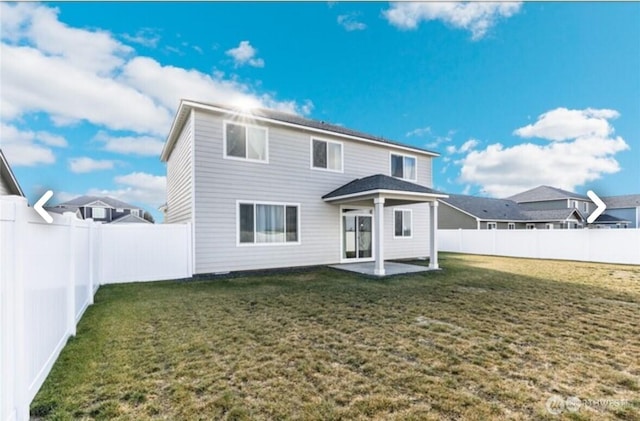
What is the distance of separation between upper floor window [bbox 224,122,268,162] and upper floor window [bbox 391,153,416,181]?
6.28 meters

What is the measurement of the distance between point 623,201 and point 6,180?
5840 centimetres

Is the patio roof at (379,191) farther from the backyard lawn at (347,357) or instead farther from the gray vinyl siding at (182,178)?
the gray vinyl siding at (182,178)

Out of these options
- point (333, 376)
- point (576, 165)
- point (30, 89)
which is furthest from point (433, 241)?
point (576, 165)

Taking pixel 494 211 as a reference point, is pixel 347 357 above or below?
below

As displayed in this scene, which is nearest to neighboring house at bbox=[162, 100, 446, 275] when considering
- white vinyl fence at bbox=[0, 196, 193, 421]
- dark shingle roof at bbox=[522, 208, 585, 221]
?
white vinyl fence at bbox=[0, 196, 193, 421]

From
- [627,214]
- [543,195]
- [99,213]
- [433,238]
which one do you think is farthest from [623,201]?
[99,213]

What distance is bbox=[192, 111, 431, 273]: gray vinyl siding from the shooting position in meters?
9.32

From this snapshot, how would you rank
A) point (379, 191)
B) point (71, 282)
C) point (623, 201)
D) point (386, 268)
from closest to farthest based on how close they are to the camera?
point (71, 282), point (379, 191), point (386, 268), point (623, 201)

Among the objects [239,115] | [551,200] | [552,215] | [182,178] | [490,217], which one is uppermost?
[239,115]

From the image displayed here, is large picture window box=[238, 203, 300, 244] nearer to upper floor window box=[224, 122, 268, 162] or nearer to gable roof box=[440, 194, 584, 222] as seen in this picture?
upper floor window box=[224, 122, 268, 162]

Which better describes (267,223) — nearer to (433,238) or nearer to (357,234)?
(357,234)

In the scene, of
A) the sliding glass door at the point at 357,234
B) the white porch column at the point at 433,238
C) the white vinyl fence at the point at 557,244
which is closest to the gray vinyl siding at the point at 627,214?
the white vinyl fence at the point at 557,244

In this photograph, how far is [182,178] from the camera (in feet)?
35.5

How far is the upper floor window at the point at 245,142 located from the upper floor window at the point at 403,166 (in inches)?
247
